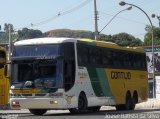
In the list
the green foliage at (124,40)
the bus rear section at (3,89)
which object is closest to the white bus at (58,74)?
the bus rear section at (3,89)

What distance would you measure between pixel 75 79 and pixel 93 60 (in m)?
2.41

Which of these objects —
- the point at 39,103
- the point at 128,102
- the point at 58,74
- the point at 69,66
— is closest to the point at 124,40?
the point at 128,102

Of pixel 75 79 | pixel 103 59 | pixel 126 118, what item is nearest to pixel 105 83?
pixel 103 59

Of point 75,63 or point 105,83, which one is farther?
point 105,83

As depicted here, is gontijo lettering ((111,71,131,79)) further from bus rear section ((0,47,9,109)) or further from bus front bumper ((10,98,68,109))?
bus rear section ((0,47,9,109))

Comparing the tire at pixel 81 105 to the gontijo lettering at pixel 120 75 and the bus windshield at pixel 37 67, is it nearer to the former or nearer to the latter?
the bus windshield at pixel 37 67

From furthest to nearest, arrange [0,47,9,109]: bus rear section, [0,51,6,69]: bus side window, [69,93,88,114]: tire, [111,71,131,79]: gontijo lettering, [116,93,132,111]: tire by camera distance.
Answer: [116,93,132,111]: tire, [111,71,131,79]: gontijo lettering, [69,93,88,114]: tire, [0,47,9,109]: bus rear section, [0,51,6,69]: bus side window

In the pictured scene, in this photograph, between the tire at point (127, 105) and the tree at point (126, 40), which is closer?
the tire at point (127, 105)

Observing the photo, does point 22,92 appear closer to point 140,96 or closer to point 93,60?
point 93,60

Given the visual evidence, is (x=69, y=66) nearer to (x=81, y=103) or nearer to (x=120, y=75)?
(x=81, y=103)

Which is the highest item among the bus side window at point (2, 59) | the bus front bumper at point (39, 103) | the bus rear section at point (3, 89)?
the bus side window at point (2, 59)

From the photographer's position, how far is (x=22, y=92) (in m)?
24.7

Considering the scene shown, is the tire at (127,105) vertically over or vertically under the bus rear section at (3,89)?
under

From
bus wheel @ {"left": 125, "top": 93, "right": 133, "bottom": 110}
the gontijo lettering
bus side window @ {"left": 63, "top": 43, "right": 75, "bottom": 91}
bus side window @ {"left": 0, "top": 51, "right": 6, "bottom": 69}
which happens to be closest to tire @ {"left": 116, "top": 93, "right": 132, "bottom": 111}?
bus wheel @ {"left": 125, "top": 93, "right": 133, "bottom": 110}
